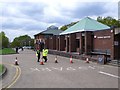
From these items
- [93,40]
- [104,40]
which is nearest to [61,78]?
[104,40]

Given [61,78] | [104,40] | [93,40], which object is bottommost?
[61,78]

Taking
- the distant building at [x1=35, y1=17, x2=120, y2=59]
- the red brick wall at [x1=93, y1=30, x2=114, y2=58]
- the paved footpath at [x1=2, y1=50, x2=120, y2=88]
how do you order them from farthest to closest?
the red brick wall at [x1=93, y1=30, x2=114, y2=58] < the distant building at [x1=35, y1=17, x2=120, y2=59] < the paved footpath at [x1=2, y1=50, x2=120, y2=88]

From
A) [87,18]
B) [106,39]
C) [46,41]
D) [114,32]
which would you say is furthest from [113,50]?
[46,41]

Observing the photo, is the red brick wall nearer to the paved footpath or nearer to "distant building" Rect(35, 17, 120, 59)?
"distant building" Rect(35, 17, 120, 59)

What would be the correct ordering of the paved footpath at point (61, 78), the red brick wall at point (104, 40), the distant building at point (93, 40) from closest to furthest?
1. the paved footpath at point (61, 78)
2. the distant building at point (93, 40)
3. the red brick wall at point (104, 40)

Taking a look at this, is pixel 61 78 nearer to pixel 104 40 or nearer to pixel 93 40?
pixel 104 40

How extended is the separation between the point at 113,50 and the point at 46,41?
46.9 meters

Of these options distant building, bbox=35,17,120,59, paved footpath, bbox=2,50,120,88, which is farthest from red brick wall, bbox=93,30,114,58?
paved footpath, bbox=2,50,120,88

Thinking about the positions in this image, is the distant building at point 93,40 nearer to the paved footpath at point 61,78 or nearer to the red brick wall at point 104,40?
the red brick wall at point 104,40

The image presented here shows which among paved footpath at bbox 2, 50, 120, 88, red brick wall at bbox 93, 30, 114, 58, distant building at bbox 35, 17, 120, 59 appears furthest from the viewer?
red brick wall at bbox 93, 30, 114, 58

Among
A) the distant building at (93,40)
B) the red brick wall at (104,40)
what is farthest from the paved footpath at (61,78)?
the red brick wall at (104,40)

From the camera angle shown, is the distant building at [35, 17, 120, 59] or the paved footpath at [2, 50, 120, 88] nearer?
the paved footpath at [2, 50, 120, 88]

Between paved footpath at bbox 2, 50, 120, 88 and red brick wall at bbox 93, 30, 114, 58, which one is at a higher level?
red brick wall at bbox 93, 30, 114, 58

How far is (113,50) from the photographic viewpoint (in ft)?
93.9
